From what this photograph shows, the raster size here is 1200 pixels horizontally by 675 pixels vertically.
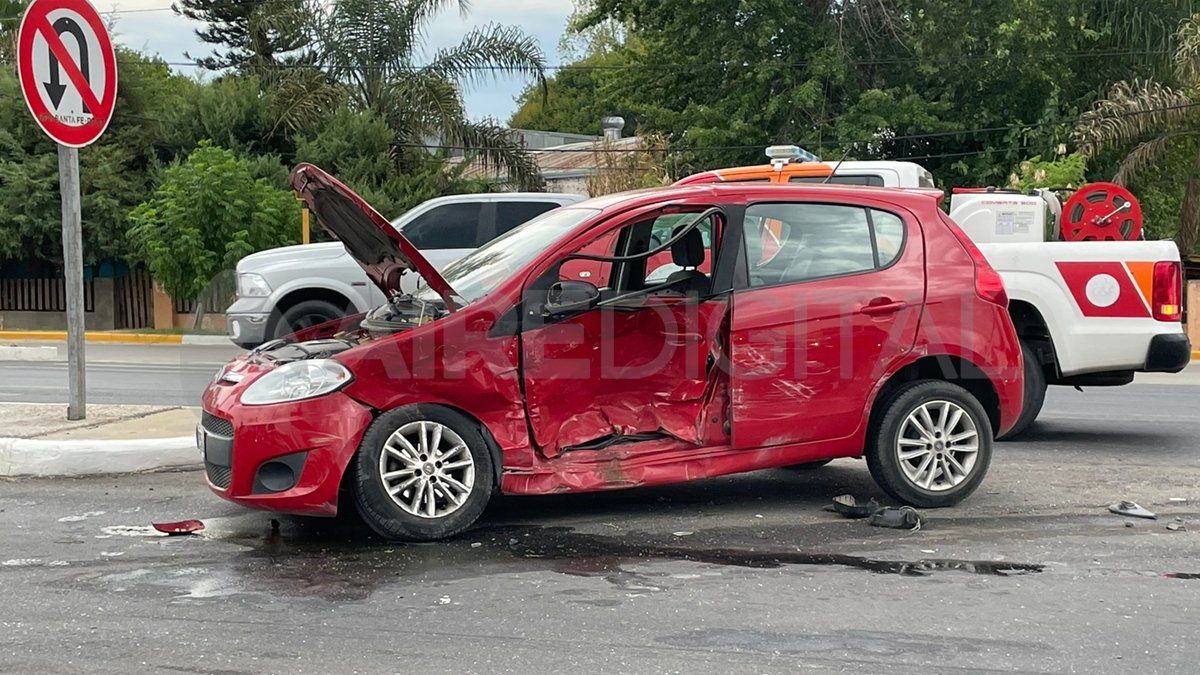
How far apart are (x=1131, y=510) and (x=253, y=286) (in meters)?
8.71

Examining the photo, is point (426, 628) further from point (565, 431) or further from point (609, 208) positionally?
point (609, 208)

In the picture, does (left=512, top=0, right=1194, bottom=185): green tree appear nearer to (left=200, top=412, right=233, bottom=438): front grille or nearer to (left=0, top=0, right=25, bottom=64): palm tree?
(left=0, top=0, right=25, bottom=64): palm tree

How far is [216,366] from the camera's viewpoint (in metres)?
17.6

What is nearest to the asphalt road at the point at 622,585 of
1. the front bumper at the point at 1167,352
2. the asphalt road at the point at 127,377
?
the front bumper at the point at 1167,352

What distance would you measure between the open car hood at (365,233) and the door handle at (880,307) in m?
2.14

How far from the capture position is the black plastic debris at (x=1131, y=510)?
265 inches

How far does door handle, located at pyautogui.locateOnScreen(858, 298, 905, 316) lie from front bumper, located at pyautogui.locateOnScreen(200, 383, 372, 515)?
2623 millimetres

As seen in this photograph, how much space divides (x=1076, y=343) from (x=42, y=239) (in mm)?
25423

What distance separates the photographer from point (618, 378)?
21.2 ft

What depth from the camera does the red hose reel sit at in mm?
9672

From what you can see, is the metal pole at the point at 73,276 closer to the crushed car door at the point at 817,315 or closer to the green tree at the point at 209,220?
the crushed car door at the point at 817,315

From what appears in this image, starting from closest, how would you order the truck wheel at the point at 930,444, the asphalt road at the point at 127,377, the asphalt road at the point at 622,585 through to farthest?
1. the asphalt road at the point at 622,585
2. the truck wheel at the point at 930,444
3. the asphalt road at the point at 127,377

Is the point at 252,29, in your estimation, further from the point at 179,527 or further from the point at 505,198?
the point at 179,527

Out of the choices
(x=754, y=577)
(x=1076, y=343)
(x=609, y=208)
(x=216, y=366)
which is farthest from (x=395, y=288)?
(x=216, y=366)
